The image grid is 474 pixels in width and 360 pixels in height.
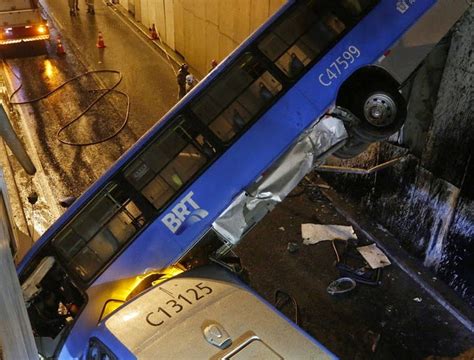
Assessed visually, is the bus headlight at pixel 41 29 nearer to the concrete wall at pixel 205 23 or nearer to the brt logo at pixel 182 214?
the concrete wall at pixel 205 23

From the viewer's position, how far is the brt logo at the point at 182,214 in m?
5.56

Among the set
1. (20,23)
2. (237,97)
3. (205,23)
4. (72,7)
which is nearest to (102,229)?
(237,97)

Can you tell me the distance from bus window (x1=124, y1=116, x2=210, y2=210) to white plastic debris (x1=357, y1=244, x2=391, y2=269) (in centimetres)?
320

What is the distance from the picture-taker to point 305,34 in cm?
605

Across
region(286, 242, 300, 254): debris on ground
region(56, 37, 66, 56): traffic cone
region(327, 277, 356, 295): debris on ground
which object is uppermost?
region(56, 37, 66, 56): traffic cone

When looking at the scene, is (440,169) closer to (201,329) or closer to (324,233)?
(324,233)

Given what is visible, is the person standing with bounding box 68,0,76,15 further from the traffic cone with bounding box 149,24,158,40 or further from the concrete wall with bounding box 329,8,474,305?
the concrete wall with bounding box 329,8,474,305

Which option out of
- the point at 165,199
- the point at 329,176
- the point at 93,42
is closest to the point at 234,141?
the point at 165,199

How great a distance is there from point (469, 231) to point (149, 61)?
1036 centimetres

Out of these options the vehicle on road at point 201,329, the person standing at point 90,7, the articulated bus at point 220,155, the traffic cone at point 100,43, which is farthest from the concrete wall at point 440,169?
the person standing at point 90,7

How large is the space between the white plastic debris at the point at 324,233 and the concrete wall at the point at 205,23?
3.96 metres

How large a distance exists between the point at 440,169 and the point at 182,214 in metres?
3.63

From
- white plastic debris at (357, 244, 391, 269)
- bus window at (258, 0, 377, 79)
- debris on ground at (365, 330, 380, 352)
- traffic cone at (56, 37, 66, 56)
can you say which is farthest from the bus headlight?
Answer: debris on ground at (365, 330, 380, 352)

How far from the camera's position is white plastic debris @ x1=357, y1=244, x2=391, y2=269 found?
7434mm
